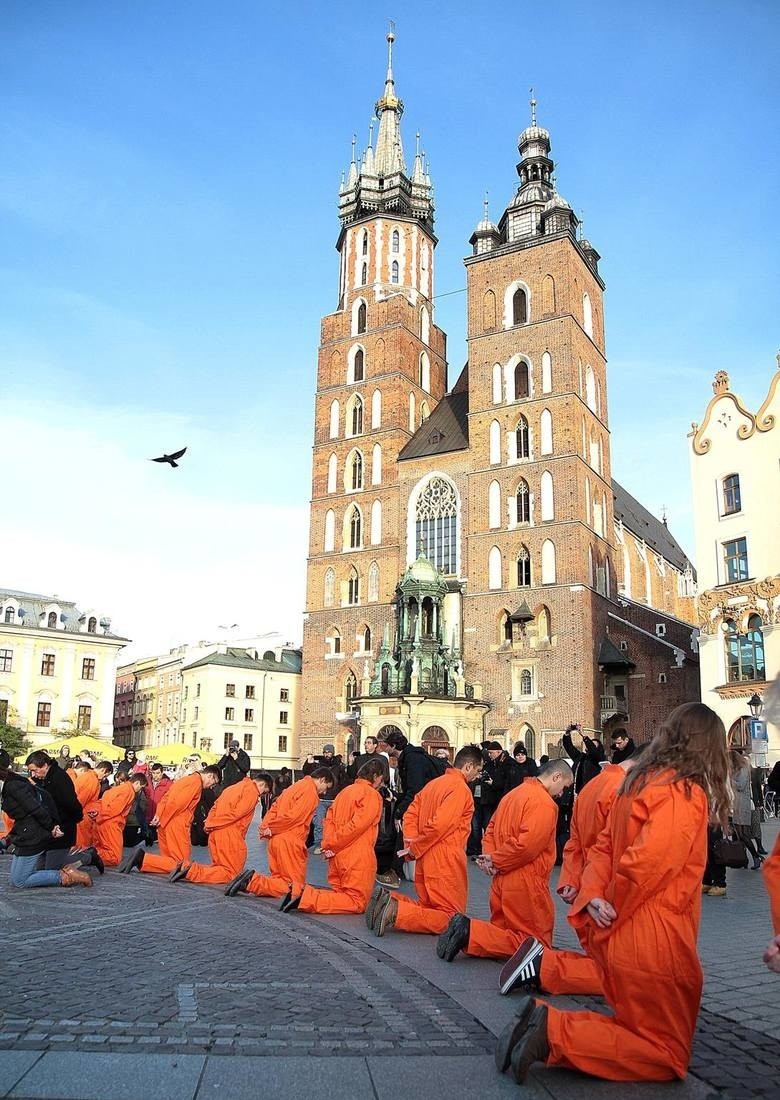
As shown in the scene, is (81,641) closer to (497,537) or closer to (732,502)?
(497,537)

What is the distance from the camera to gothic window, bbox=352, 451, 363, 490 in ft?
137

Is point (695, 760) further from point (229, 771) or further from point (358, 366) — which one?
point (358, 366)

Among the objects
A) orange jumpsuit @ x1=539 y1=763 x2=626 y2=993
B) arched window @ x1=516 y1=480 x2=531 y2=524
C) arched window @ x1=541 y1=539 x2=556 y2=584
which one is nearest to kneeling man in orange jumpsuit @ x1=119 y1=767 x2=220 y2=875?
orange jumpsuit @ x1=539 y1=763 x2=626 y2=993

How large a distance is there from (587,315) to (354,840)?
35.4 m

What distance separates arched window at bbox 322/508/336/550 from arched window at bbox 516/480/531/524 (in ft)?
28.5

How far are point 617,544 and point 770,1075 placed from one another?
1530 inches

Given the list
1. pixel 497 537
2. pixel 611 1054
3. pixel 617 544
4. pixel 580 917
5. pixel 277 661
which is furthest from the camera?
pixel 277 661

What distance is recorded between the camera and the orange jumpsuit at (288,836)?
988cm

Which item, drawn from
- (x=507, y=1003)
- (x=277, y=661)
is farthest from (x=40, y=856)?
(x=277, y=661)

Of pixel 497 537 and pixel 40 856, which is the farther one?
pixel 497 537

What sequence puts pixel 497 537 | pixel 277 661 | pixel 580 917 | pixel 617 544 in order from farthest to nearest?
pixel 277 661 → pixel 617 544 → pixel 497 537 → pixel 580 917

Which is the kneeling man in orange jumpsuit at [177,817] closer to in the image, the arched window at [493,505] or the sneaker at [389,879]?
the sneaker at [389,879]

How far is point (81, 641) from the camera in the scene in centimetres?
5356

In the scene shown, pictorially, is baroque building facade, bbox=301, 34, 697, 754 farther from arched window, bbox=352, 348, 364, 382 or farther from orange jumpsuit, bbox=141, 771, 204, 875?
orange jumpsuit, bbox=141, 771, 204, 875
